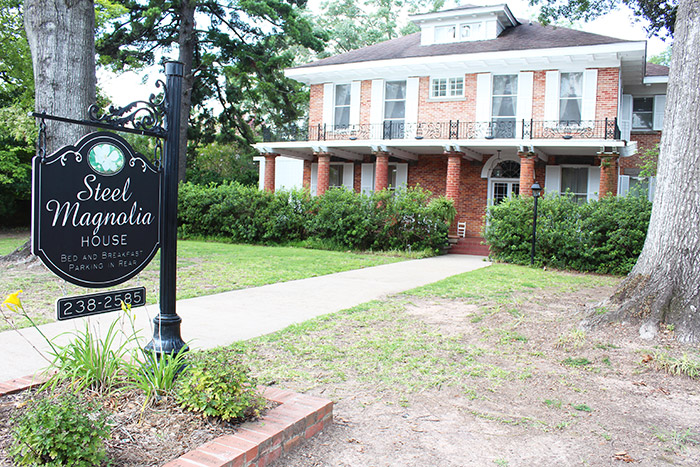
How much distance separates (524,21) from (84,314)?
76.0 feet

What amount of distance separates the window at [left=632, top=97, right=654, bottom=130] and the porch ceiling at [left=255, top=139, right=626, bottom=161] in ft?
13.6

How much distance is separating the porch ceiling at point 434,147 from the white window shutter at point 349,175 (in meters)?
0.59

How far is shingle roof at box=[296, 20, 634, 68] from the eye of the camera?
60.8ft

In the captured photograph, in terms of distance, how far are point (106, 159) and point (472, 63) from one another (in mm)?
18075

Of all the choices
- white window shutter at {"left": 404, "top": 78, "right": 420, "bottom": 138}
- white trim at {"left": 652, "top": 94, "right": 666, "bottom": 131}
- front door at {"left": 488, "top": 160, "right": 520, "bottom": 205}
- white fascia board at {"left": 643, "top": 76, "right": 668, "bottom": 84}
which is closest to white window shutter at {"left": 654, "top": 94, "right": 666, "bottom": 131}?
white trim at {"left": 652, "top": 94, "right": 666, "bottom": 131}

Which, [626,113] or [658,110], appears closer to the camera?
[658,110]

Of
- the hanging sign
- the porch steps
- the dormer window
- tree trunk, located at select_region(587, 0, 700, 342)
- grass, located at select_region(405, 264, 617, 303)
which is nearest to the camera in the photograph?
the hanging sign

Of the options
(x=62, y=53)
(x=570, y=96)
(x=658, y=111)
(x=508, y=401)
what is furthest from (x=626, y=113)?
(x=508, y=401)

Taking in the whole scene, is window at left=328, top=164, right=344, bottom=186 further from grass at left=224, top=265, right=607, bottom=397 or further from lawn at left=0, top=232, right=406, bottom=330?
grass at left=224, top=265, right=607, bottom=397

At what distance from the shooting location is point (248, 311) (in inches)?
282

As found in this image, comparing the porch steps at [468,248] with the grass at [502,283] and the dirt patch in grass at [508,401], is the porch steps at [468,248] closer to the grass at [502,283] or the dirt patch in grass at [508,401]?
the grass at [502,283]

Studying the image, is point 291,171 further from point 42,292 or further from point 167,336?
point 167,336

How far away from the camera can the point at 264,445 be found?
A: 303 centimetres

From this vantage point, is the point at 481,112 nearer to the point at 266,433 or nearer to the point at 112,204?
the point at 112,204
